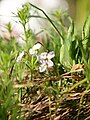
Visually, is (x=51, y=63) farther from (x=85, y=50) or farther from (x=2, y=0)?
(x=2, y=0)

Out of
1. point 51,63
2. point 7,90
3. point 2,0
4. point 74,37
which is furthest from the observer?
point 2,0

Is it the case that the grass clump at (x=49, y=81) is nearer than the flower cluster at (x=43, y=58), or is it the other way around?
the grass clump at (x=49, y=81)

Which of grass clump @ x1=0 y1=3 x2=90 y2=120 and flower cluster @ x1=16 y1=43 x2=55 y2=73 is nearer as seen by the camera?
grass clump @ x1=0 y1=3 x2=90 y2=120

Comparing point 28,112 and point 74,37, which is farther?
point 74,37

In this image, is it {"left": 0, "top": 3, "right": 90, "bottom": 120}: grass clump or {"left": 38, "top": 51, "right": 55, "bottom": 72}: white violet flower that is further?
{"left": 38, "top": 51, "right": 55, "bottom": 72}: white violet flower

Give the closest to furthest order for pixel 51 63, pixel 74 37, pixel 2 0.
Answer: pixel 51 63, pixel 74 37, pixel 2 0

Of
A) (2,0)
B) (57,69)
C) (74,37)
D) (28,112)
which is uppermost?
(2,0)

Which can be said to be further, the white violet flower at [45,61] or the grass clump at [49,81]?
the white violet flower at [45,61]

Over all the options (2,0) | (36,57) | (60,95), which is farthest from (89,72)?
(2,0)
